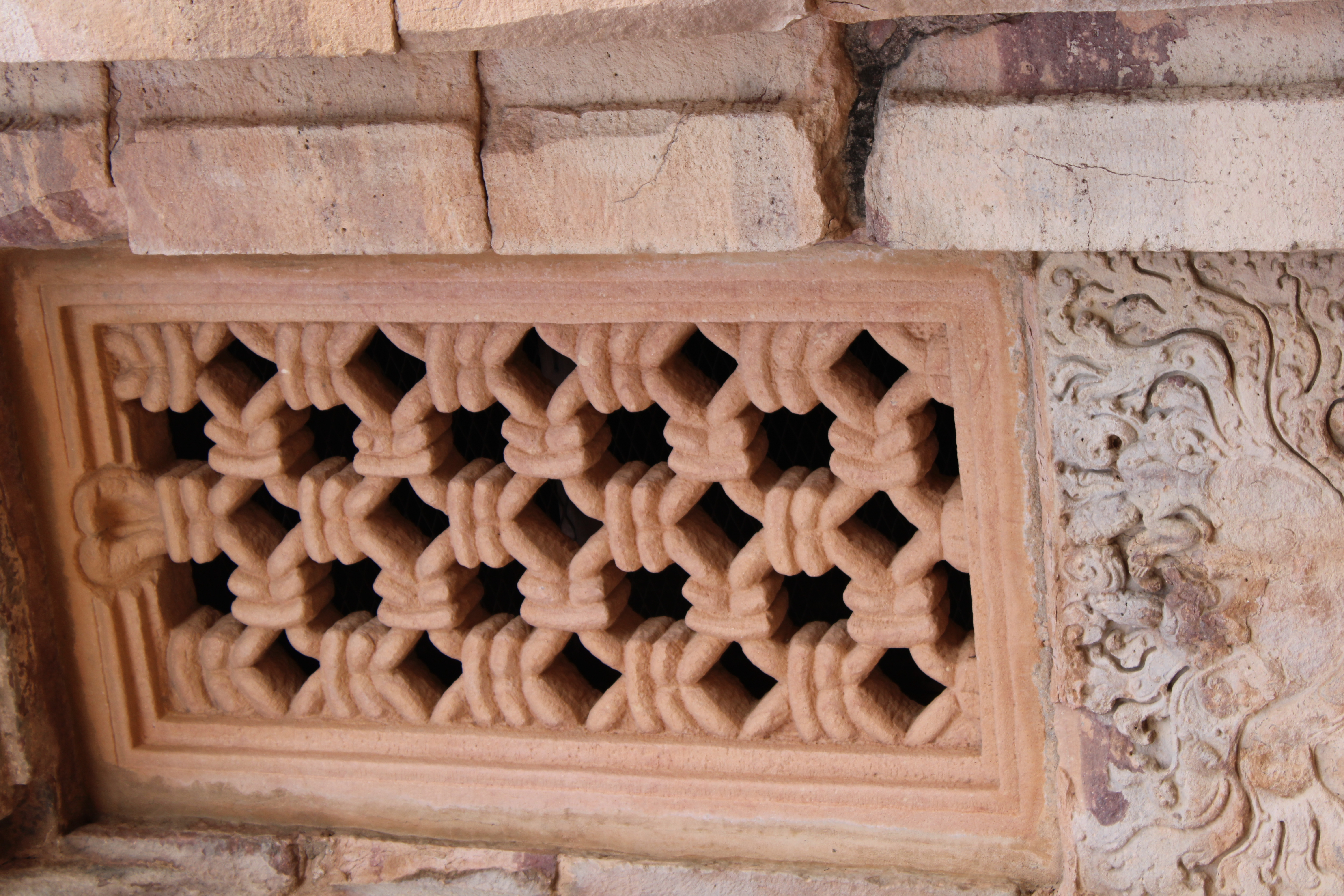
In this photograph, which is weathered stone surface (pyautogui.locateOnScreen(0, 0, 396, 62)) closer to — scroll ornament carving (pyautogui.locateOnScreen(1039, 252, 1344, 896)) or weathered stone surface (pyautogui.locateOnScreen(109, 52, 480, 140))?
weathered stone surface (pyautogui.locateOnScreen(109, 52, 480, 140))

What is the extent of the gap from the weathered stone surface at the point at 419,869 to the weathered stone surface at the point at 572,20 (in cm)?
141

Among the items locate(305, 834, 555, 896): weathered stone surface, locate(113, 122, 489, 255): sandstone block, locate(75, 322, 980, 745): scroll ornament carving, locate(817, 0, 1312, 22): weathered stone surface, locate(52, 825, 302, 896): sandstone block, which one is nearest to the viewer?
locate(817, 0, 1312, 22): weathered stone surface

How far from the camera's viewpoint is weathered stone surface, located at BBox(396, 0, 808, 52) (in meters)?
→ 1.38

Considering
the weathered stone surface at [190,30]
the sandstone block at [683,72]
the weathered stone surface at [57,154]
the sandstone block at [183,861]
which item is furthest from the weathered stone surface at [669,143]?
the sandstone block at [183,861]

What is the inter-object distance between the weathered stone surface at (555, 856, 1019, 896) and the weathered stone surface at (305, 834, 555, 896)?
0.23ft

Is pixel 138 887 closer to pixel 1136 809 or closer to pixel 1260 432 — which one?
pixel 1136 809

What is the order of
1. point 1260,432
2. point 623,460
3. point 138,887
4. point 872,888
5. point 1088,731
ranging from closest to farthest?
point 1260,432 → point 1088,731 → point 872,888 → point 138,887 → point 623,460

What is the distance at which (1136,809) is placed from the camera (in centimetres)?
175

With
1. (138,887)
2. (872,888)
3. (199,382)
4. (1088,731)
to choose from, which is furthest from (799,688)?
(138,887)

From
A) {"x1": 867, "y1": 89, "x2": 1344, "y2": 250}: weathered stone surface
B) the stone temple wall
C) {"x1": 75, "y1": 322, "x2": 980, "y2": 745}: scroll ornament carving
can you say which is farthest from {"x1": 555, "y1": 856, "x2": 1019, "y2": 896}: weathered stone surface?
{"x1": 867, "y1": 89, "x2": 1344, "y2": 250}: weathered stone surface

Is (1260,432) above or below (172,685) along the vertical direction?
above

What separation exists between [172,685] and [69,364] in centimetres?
65

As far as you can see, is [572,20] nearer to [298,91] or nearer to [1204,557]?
[298,91]

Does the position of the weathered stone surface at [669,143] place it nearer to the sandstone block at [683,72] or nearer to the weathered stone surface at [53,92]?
the sandstone block at [683,72]
